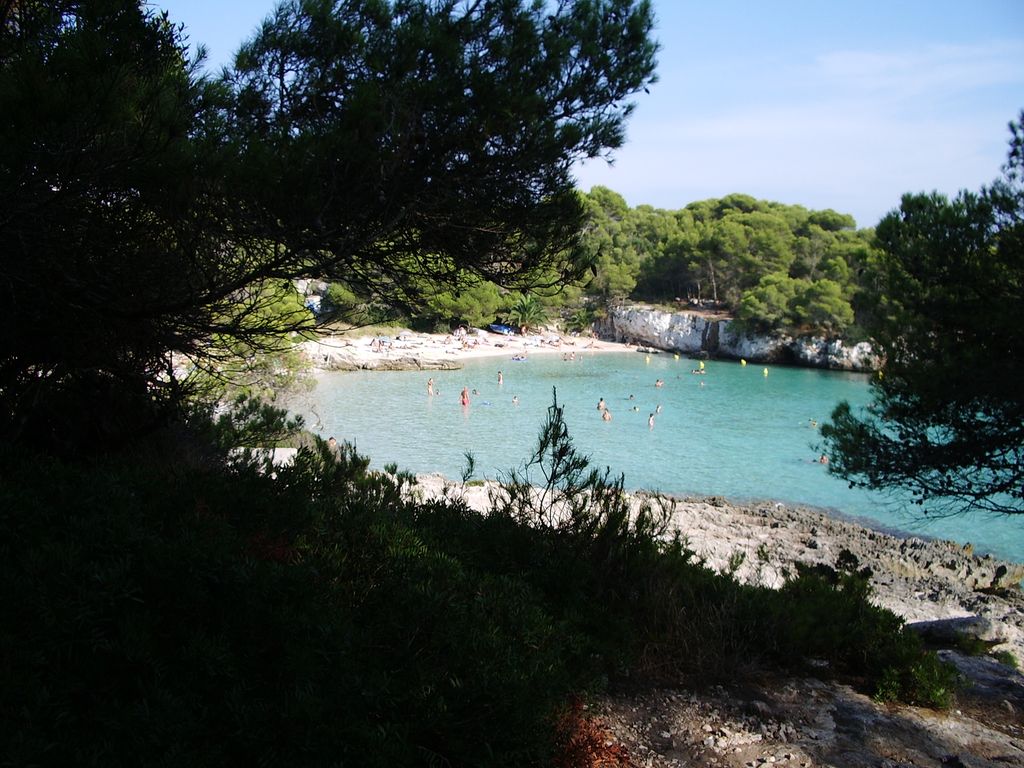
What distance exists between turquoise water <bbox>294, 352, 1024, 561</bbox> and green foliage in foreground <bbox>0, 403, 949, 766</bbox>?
833 centimetres

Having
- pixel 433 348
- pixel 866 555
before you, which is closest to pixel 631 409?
pixel 866 555

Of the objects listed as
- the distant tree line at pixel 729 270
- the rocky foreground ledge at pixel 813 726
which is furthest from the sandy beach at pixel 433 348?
the rocky foreground ledge at pixel 813 726

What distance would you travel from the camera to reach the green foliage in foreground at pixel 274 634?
65.9 inches

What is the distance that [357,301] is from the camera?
5324 millimetres

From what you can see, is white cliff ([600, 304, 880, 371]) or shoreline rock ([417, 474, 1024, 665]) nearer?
shoreline rock ([417, 474, 1024, 665])

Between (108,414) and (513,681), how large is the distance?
329 centimetres

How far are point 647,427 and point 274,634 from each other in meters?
27.3

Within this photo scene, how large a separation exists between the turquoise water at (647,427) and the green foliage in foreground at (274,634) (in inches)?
328

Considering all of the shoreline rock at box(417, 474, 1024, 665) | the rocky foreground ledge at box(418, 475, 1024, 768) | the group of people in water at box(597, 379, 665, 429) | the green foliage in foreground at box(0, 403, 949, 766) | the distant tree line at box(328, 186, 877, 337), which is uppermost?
the distant tree line at box(328, 186, 877, 337)

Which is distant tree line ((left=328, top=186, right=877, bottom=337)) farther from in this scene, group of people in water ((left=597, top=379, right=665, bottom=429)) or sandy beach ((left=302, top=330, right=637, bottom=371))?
group of people in water ((left=597, top=379, right=665, bottom=429))

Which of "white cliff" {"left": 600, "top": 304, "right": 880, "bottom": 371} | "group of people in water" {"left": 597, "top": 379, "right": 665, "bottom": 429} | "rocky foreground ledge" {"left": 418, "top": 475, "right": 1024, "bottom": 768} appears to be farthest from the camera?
"white cliff" {"left": 600, "top": 304, "right": 880, "bottom": 371}

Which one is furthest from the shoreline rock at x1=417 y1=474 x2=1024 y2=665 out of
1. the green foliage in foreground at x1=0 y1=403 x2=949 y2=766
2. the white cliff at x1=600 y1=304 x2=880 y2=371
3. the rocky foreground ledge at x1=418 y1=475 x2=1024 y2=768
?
the white cliff at x1=600 y1=304 x2=880 y2=371

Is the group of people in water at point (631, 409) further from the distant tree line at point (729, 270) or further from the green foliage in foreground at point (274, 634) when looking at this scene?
the green foliage in foreground at point (274, 634)

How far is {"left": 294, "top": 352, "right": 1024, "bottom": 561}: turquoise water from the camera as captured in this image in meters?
20.2
